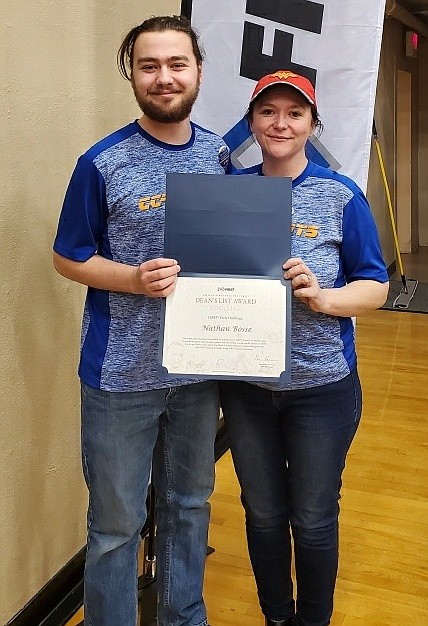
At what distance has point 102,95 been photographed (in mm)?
1919

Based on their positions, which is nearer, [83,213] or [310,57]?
[83,213]

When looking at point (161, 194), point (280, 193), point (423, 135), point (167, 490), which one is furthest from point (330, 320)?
point (423, 135)

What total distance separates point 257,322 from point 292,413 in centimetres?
25

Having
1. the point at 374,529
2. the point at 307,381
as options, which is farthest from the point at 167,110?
the point at 374,529

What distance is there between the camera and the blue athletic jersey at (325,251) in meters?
1.33

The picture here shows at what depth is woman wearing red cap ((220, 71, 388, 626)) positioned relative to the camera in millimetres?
1328

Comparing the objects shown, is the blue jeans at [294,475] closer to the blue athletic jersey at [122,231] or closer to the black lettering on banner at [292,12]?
the blue athletic jersey at [122,231]

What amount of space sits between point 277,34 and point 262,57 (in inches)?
2.7

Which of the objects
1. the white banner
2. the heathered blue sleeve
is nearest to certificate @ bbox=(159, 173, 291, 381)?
the heathered blue sleeve

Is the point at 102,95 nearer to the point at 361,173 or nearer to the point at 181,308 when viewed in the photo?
the point at 361,173

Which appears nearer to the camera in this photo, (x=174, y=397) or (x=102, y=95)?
(x=174, y=397)

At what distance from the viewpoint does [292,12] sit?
1.78 metres

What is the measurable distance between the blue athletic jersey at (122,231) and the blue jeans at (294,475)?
188 millimetres

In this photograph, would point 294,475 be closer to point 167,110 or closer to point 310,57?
point 167,110
